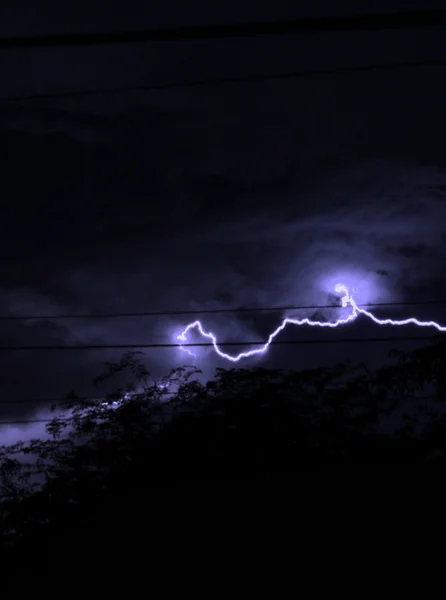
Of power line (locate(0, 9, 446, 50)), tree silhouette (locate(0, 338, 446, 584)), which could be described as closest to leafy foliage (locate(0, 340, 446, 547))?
tree silhouette (locate(0, 338, 446, 584))

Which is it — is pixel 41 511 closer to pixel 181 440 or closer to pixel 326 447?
pixel 181 440

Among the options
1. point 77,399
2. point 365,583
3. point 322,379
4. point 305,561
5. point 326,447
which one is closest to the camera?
point 365,583

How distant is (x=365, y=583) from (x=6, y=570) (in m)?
4.99

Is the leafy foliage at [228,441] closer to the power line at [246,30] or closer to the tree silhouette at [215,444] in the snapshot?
the tree silhouette at [215,444]

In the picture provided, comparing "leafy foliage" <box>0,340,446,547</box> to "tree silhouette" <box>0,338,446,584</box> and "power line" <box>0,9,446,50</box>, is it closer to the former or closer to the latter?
"tree silhouette" <box>0,338,446,584</box>

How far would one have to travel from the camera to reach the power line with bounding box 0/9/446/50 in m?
3.34

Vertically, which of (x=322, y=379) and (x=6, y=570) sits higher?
(x=322, y=379)

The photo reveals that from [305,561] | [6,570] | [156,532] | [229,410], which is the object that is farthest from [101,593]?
[229,410]

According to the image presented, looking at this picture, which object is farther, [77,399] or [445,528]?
[77,399]

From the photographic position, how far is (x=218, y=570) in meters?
6.66

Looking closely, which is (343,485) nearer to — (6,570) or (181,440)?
(181,440)

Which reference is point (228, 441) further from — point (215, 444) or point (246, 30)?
point (246, 30)

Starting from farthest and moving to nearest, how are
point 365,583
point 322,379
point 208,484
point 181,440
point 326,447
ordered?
1. point 322,379
2. point 181,440
3. point 326,447
4. point 208,484
5. point 365,583

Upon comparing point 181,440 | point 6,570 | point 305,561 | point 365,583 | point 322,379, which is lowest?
point 365,583
